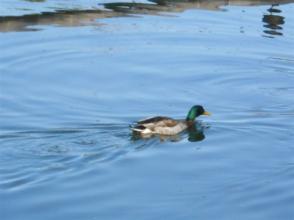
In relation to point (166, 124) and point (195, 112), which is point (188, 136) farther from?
point (166, 124)

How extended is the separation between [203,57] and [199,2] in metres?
3.18

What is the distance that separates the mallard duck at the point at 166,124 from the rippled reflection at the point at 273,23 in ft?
23.0

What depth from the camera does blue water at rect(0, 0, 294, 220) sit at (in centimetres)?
1212

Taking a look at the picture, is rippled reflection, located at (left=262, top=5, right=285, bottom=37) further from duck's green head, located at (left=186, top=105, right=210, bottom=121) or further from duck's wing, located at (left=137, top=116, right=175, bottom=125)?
duck's wing, located at (left=137, top=116, right=175, bottom=125)

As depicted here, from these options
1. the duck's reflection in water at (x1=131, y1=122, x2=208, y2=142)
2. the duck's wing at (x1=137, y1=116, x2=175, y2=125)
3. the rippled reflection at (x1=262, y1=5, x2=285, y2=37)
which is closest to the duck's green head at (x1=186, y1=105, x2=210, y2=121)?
the duck's reflection in water at (x1=131, y1=122, x2=208, y2=142)

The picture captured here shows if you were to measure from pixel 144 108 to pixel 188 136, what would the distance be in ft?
3.46

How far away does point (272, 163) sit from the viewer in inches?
537

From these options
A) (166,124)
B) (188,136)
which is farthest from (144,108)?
(166,124)

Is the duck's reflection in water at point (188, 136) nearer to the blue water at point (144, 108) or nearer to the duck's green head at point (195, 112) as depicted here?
the blue water at point (144, 108)

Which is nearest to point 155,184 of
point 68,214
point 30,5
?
point 68,214

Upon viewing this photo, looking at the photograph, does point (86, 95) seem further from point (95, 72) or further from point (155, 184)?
point (155, 184)

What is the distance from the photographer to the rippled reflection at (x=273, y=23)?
2227cm

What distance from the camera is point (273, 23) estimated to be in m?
22.9

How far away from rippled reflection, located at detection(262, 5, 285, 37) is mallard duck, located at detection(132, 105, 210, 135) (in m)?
7.02
